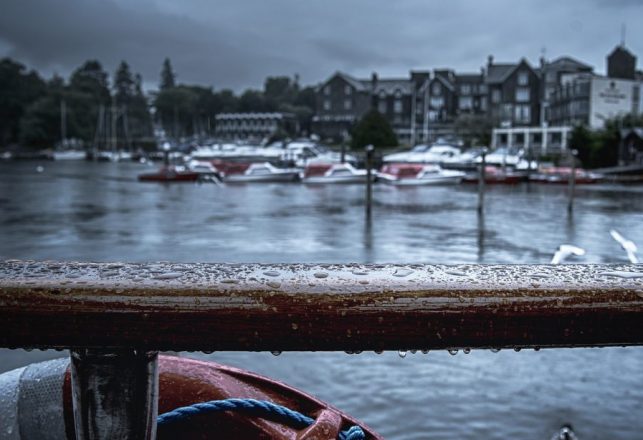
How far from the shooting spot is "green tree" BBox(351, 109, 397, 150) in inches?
2707

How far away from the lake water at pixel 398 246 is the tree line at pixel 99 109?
80.4 meters

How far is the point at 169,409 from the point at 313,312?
0.70 meters

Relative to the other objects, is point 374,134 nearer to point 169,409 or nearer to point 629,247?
point 629,247

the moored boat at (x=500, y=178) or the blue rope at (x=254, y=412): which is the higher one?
the blue rope at (x=254, y=412)

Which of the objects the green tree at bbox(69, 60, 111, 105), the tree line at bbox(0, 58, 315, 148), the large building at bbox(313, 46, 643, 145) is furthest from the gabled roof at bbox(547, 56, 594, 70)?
the green tree at bbox(69, 60, 111, 105)

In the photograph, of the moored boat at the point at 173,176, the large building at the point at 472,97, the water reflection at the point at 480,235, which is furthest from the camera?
the large building at the point at 472,97

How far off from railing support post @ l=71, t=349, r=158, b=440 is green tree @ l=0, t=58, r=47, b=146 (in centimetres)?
12694

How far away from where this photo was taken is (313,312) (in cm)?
101

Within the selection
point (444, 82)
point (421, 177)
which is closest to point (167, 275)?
point (421, 177)

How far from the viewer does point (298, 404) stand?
1.75 metres

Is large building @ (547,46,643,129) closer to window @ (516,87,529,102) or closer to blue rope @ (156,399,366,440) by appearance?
window @ (516,87,529,102)

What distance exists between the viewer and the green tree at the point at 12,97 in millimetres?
117188

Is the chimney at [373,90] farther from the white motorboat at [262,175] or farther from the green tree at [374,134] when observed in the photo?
the white motorboat at [262,175]

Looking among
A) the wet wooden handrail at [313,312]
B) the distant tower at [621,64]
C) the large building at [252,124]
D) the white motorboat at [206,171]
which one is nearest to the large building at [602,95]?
the distant tower at [621,64]
